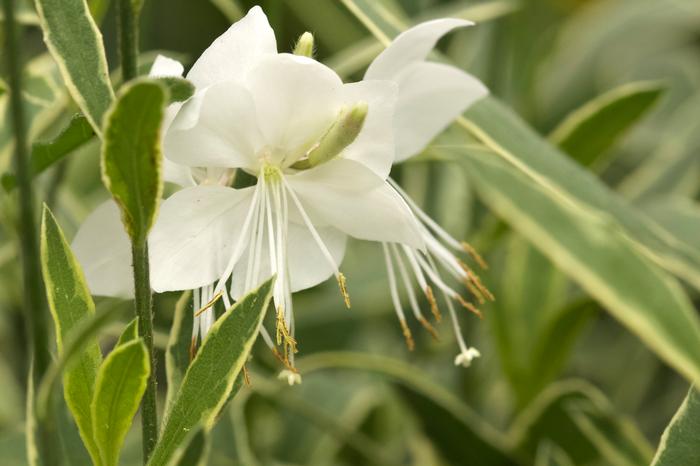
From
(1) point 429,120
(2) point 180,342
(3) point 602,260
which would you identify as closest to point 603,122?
(3) point 602,260

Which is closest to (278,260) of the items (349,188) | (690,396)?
(349,188)

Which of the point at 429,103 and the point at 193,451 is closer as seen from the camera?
the point at 193,451

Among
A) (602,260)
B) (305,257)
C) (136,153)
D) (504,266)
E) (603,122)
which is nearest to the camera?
(136,153)

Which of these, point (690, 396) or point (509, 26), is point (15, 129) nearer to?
point (690, 396)

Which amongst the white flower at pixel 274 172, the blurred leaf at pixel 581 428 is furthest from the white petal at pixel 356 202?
the blurred leaf at pixel 581 428

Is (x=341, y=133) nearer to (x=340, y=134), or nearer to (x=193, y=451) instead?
(x=340, y=134)
